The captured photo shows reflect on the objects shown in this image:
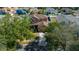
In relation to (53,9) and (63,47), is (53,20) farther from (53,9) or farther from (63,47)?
(63,47)

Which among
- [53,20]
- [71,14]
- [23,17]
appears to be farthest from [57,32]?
[23,17]
